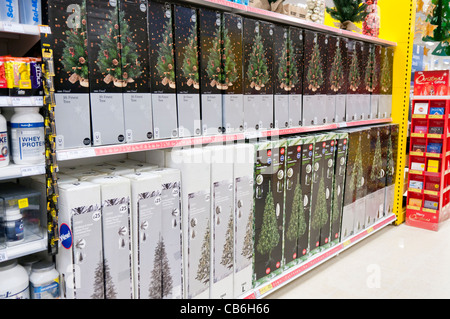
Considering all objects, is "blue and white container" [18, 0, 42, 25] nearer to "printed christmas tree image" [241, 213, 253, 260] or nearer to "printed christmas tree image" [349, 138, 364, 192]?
"printed christmas tree image" [241, 213, 253, 260]

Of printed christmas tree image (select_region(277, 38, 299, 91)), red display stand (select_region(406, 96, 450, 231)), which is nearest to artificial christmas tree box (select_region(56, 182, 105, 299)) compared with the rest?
printed christmas tree image (select_region(277, 38, 299, 91))

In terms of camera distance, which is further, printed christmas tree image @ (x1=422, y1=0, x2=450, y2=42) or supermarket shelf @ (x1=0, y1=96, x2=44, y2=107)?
printed christmas tree image @ (x1=422, y1=0, x2=450, y2=42)

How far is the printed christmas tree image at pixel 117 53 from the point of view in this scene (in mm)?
1360

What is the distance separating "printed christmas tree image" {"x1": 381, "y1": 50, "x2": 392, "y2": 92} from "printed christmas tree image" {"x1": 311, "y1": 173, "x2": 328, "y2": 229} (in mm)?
1264

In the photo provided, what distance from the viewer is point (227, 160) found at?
179 cm

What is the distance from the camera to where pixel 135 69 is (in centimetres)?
145

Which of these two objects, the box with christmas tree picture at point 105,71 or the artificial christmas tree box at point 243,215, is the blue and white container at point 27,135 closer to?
the box with christmas tree picture at point 105,71

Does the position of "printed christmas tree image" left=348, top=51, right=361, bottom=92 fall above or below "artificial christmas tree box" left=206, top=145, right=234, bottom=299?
above

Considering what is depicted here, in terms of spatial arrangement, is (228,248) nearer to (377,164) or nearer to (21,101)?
(21,101)

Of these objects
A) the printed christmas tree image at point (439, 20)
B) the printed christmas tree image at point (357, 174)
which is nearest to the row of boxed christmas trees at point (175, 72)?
the printed christmas tree image at point (357, 174)

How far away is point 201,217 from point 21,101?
2.89 feet

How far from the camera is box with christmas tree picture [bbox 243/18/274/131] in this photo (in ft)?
6.23

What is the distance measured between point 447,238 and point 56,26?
333 centimetres
